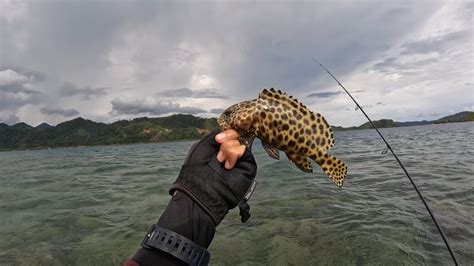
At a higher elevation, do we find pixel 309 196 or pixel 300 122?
pixel 300 122

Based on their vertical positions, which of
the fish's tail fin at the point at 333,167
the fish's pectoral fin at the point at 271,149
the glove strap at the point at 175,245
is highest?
the fish's pectoral fin at the point at 271,149

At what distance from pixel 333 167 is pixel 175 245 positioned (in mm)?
2421

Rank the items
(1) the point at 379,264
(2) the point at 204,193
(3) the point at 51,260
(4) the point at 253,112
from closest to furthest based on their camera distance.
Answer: (2) the point at 204,193 → (4) the point at 253,112 → (1) the point at 379,264 → (3) the point at 51,260

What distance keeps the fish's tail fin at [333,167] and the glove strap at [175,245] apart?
2.09m

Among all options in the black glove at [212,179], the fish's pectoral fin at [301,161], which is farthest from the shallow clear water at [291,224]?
the black glove at [212,179]

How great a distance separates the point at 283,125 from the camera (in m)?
3.35

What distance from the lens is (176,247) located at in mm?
2006

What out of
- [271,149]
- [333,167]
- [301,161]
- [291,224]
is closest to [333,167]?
[333,167]

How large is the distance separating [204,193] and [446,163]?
1882 cm

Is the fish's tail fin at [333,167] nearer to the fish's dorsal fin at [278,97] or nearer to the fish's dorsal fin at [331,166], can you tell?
the fish's dorsal fin at [331,166]

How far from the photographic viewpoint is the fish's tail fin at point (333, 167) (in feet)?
12.2

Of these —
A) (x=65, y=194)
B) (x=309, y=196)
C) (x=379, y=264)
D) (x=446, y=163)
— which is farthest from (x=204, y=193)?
(x=446, y=163)

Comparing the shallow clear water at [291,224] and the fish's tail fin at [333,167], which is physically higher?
the fish's tail fin at [333,167]

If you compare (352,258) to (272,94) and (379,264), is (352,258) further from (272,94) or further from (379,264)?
(272,94)
